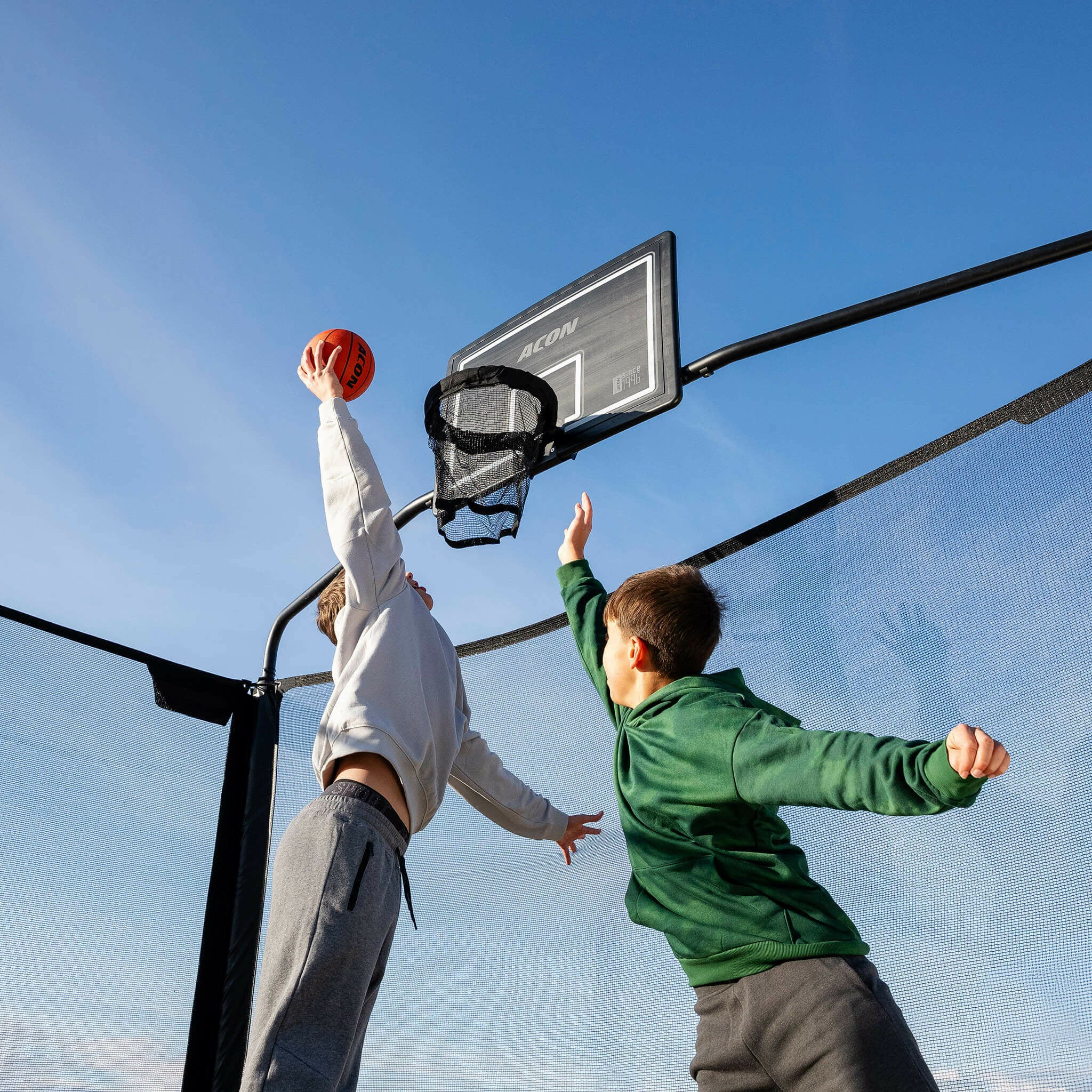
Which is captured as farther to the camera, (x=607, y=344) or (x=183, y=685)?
(x=183, y=685)

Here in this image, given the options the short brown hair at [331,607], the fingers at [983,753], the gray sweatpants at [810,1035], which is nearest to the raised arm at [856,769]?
the fingers at [983,753]

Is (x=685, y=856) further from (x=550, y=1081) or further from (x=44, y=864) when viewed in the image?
(x=44, y=864)

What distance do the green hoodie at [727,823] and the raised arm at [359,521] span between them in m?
0.67

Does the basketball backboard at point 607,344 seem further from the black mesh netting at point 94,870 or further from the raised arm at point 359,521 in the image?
the black mesh netting at point 94,870

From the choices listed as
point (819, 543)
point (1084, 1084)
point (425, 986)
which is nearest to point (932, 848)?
point (1084, 1084)

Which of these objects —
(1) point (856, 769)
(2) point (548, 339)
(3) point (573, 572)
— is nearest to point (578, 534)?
(3) point (573, 572)

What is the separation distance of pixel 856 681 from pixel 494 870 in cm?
138

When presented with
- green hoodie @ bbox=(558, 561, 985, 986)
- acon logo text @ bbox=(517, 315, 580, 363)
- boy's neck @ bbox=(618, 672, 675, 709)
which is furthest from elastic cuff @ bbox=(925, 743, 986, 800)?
acon logo text @ bbox=(517, 315, 580, 363)

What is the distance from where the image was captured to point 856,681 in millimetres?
2525

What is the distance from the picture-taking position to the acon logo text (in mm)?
3180

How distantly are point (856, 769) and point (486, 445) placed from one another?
1664 mm

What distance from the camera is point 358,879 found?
1.86 m

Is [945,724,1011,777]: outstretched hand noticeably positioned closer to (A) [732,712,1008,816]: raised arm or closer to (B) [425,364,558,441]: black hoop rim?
(A) [732,712,1008,816]: raised arm

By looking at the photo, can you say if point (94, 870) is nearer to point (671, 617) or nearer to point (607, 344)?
point (671, 617)
